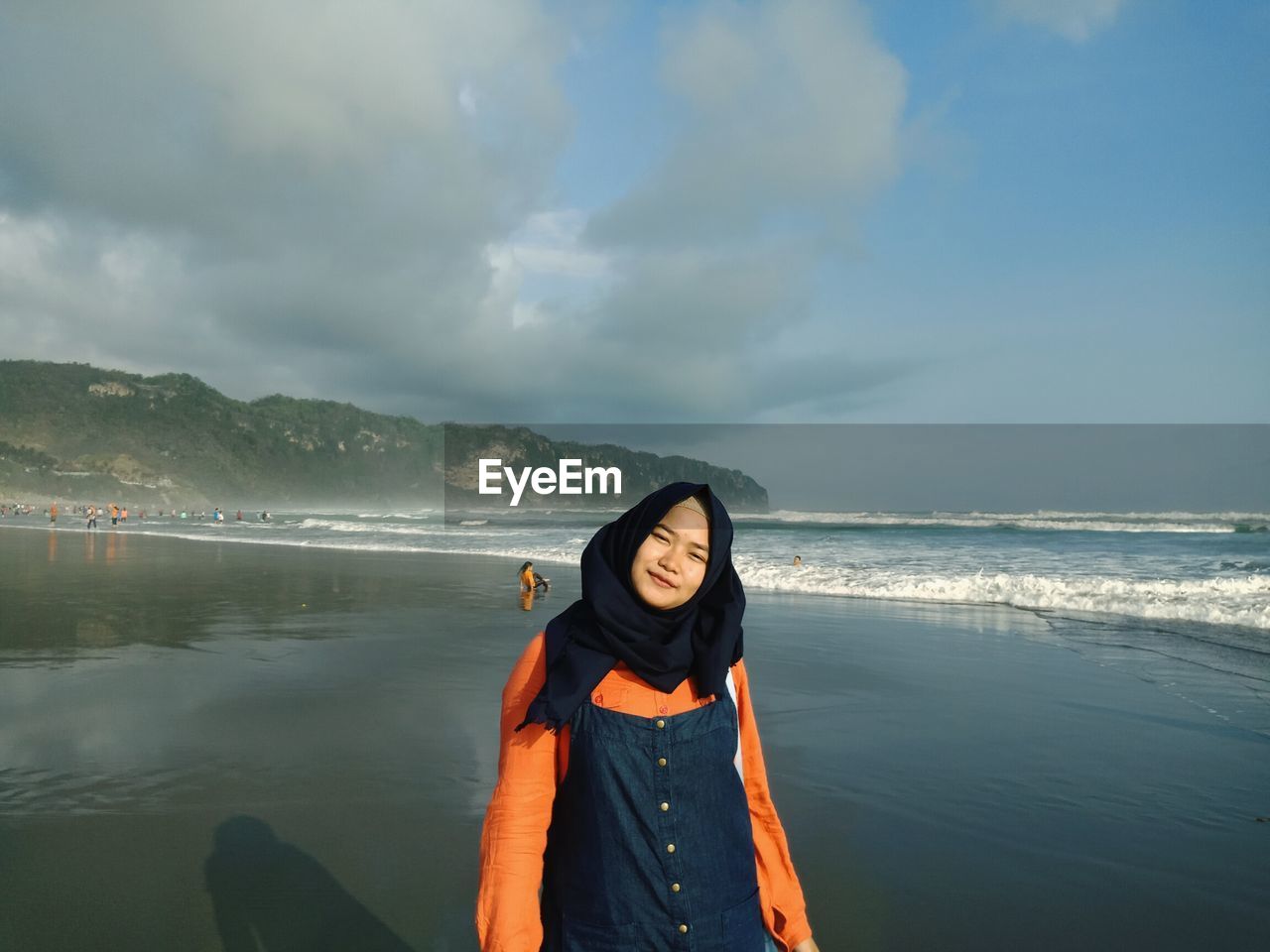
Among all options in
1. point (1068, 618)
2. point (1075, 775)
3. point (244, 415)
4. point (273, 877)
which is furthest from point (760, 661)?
point (244, 415)

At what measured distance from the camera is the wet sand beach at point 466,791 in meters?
3.44

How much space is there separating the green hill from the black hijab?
7761 centimetres

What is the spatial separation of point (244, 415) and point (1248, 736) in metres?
176

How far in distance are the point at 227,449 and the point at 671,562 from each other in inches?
6451

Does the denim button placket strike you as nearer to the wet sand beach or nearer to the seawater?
the wet sand beach

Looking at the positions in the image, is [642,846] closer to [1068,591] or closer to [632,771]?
[632,771]

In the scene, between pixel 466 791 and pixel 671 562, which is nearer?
pixel 671 562

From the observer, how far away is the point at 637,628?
182cm

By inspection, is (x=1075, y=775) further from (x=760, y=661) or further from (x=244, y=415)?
(x=244, y=415)

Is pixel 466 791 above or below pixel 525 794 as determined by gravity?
below

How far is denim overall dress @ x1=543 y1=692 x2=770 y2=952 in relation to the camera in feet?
5.75

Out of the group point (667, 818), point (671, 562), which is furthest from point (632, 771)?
point (671, 562)

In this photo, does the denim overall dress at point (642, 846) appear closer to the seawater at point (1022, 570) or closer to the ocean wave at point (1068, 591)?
the seawater at point (1022, 570)

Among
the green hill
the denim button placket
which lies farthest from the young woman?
the green hill
